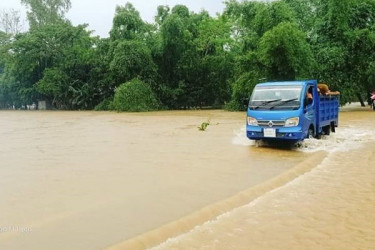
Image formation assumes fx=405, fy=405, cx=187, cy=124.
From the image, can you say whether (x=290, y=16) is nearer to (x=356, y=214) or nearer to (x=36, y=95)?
(x=356, y=214)

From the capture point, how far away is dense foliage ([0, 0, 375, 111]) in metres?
27.3

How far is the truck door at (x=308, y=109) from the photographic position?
11641mm

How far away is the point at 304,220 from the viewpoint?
206 inches

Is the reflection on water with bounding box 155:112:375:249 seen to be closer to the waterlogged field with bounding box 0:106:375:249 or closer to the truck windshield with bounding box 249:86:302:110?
the waterlogged field with bounding box 0:106:375:249

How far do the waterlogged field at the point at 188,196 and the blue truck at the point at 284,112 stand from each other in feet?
1.64

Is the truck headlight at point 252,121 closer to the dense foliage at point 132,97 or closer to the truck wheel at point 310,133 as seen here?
the truck wheel at point 310,133

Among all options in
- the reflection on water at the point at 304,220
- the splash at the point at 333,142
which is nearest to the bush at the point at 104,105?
the splash at the point at 333,142

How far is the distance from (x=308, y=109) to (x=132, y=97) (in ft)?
75.6

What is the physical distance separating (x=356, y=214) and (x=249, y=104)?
6.84 meters

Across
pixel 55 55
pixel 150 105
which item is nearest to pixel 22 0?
pixel 55 55

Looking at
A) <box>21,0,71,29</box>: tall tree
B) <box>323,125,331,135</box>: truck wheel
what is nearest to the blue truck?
<box>323,125,331,135</box>: truck wheel

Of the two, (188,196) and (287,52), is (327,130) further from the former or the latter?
(287,52)

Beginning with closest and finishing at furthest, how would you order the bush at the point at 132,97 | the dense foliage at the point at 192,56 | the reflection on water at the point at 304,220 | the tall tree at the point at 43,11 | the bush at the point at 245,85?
1. the reflection on water at the point at 304,220
2. the dense foliage at the point at 192,56
3. the bush at the point at 245,85
4. the bush at the point at 132,97
5. the tall tree at the point at 43,11

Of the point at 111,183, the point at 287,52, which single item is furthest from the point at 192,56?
the point at 111,183
